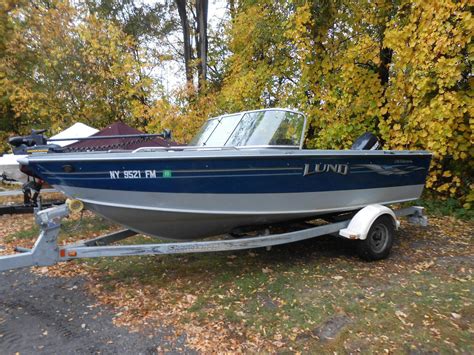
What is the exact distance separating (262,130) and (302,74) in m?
4.95

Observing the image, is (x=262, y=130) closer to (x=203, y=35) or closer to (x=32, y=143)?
(x=32, y=143)

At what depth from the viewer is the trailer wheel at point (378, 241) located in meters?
4.40

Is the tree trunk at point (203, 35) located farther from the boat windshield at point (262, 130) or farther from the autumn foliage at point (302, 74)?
the boat windshield at point (262, 130)

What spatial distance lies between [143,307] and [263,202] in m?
1.58

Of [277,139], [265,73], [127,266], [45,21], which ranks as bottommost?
[127,266]

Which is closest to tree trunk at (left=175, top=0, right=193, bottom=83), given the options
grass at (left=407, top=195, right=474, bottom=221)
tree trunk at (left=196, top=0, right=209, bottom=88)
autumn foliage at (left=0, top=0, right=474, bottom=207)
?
tree trunk at (left=196, top=0, right=209, bottom=88)

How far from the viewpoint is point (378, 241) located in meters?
4.54

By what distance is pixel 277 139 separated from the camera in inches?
165

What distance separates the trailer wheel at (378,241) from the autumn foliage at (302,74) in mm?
2202

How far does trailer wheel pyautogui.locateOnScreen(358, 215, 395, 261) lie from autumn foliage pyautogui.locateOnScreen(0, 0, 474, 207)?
2.20m

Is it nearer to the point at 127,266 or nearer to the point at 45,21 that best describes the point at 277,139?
the point at 127,266

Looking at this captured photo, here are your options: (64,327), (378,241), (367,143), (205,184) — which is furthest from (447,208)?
(64,327)

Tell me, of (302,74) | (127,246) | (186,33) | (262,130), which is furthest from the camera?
(186,33)

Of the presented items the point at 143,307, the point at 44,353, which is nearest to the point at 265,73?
the point at 143,307
